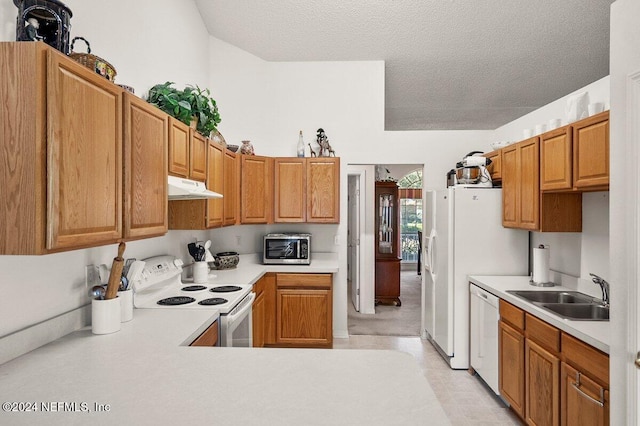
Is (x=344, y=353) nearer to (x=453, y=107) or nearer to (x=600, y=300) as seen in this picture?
(x=600, y=300)

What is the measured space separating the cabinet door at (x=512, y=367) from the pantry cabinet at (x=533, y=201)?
83 centimetres

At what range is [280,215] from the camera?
4.08 meters

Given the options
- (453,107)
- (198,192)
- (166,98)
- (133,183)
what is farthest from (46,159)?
(453,107)

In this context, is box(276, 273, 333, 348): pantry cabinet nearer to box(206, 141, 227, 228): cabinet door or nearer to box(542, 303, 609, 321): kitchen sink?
box(206, 141, 227, 228): cabinet door

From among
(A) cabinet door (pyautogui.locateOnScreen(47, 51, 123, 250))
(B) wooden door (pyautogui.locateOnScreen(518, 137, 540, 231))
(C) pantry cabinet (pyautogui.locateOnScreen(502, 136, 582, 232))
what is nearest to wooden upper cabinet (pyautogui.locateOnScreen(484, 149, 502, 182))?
(C) pantry cabinet (pyautogui.locateOnScreen(502, 136, 582, 232))

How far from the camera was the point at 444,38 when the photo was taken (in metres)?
3.66

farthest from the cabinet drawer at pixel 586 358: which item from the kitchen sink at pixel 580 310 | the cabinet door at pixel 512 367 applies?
the cabinet door at pixel 512 367

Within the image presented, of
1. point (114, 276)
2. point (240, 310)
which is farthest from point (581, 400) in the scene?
point (114, 276)

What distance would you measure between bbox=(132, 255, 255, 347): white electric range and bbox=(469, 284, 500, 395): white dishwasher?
1.93 metres

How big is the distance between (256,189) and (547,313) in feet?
9.20

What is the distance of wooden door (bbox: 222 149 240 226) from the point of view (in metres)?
3.42

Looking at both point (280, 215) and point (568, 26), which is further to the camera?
point (280, 215)

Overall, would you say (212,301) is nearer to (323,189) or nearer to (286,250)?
(286,250)

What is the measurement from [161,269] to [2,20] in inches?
68.5
